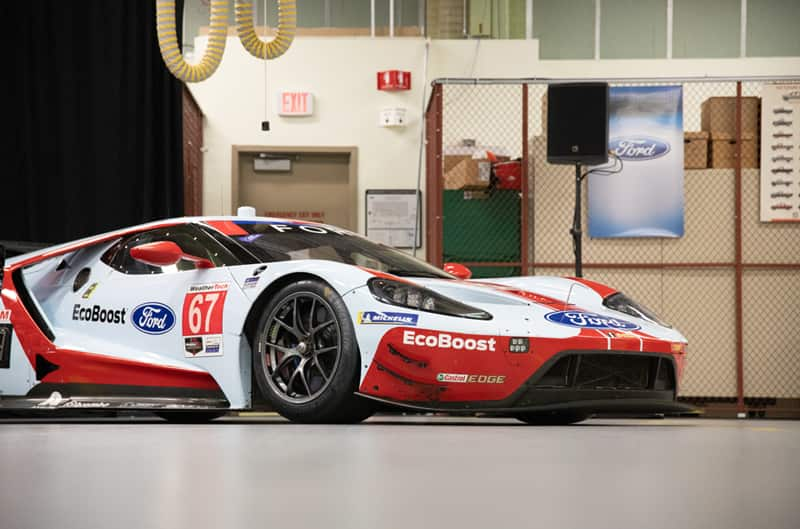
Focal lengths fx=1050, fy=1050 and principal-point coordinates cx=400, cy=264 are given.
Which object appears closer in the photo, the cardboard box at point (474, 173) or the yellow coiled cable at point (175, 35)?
the yellow coiled cable at point (175, 35)

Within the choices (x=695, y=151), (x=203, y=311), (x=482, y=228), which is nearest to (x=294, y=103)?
(x=482, y=228)

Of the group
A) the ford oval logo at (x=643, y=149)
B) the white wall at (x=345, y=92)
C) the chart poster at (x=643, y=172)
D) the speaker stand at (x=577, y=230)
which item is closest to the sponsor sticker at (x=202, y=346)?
the speaker stand at (x=577, y=230)

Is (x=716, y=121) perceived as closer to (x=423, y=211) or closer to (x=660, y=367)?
(x=423, y=211)

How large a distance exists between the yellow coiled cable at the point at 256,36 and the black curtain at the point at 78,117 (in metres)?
0.99

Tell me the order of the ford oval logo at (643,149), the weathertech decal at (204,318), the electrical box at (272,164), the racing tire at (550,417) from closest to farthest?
1. the weathertech decal at (204,318)
2. the racing tire at (550,417)
3. the ford oval logo at (643,149)
4. the electrical box at (272,164)

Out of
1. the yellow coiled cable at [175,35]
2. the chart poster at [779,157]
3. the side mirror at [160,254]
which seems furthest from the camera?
the chart poster at [779,157]

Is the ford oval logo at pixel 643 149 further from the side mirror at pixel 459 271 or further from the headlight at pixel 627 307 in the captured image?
the headlight at pixel 627 307

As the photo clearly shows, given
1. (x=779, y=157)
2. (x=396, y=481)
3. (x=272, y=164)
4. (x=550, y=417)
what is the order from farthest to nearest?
(x=272, y=164), (x=779, y=157), (x=550, y=417), (x=396, y=481)

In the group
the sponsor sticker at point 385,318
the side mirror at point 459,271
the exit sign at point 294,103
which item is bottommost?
the sponsor sticker at point 385,318

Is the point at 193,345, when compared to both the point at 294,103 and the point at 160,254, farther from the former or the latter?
the point at 294,103

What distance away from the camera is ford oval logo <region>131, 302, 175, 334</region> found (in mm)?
4251

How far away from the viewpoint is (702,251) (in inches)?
348

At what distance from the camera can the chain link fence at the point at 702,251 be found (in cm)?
880

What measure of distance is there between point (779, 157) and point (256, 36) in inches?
180
